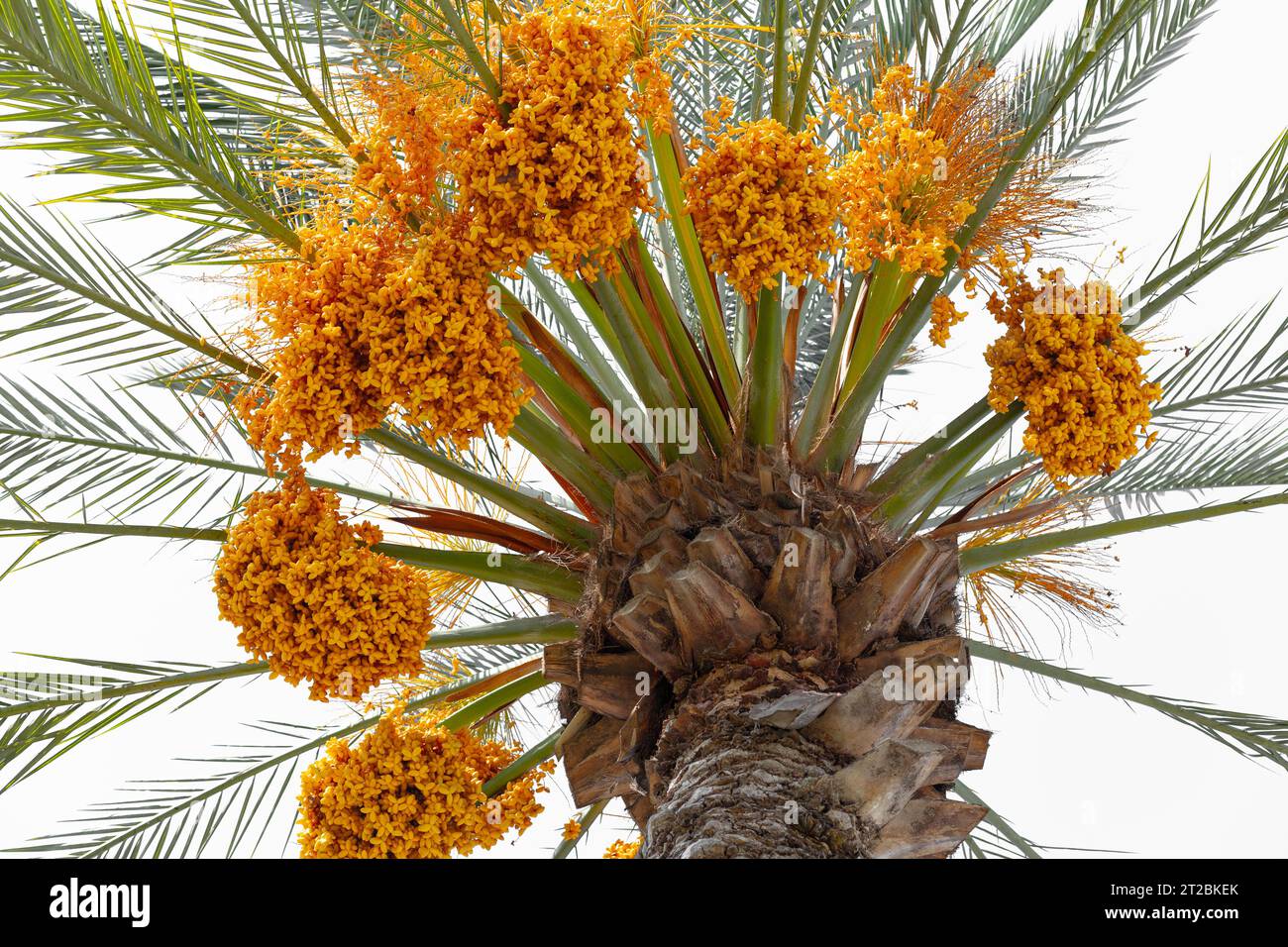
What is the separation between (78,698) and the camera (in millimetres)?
4453

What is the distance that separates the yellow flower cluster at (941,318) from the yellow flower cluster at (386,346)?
1.42m

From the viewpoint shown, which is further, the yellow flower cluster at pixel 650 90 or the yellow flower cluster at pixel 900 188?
the yellow flower cluster at pixel 900 188

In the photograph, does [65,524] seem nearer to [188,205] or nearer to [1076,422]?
[188,205]

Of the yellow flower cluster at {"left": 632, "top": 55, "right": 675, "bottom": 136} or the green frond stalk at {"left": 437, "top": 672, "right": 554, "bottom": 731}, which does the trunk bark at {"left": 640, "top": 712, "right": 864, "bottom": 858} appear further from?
the yellow flower cluster at {"left": 632, "top": 55, "right": 675, "bottom": 136}

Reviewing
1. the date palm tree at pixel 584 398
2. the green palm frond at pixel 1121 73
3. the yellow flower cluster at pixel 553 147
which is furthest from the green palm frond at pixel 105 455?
the green palm frond at pixel 1121 73

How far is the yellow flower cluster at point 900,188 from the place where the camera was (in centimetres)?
404

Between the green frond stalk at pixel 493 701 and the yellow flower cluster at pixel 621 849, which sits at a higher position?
the green frond stalk at pixel 493 701

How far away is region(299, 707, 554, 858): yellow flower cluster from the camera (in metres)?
4.21

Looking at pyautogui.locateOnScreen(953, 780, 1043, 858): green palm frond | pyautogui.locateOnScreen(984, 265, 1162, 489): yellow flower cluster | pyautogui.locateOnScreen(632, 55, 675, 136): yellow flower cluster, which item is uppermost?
pyautogui.locateOnScreen(632, 55, 675, 136): yellow flower cluster

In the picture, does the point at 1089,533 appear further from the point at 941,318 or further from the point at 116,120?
the point at 116,120

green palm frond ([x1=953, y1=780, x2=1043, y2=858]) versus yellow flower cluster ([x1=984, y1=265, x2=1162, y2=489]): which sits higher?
yellow flower cluster ([x1=984, y1=265, x2=1162, y2=489])

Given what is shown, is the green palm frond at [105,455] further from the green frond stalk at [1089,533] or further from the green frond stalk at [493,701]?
the green frond stalk at [1089,533]

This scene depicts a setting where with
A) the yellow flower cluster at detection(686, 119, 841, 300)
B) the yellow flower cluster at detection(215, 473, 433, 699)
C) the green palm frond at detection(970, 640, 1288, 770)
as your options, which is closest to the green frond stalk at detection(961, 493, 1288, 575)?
the green palm frond at detection(970, 640, 1288, 770)

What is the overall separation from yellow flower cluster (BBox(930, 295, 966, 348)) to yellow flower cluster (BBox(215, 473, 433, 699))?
189cm
